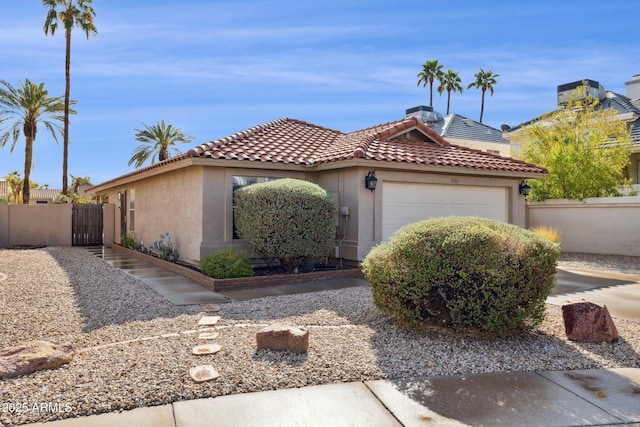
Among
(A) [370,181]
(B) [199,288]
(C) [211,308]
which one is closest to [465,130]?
(A) [370,181]

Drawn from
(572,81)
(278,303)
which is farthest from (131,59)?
(572,81)

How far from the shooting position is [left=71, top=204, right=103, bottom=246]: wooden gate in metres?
21.9

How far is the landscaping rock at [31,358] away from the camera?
4363 mm

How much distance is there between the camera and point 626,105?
23.4 meters

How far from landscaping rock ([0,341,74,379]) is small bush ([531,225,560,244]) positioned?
14503 mm

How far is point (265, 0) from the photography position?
35.3ft

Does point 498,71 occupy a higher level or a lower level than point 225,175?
→ higher

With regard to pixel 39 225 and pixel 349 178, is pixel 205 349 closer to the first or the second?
pixel 349 178

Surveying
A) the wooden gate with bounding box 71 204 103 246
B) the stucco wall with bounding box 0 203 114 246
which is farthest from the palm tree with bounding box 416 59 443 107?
the stucco wall with bounding box 0 203 114 246

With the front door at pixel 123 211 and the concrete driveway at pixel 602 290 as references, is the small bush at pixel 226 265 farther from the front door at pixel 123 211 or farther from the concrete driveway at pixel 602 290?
the front door at pixel 123 211

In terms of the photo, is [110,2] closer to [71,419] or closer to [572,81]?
[71,419]

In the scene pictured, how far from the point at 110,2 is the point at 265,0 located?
3.51m

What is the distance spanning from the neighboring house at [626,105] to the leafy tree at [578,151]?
32.9 inches

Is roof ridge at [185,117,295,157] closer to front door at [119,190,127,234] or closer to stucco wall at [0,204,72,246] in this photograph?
front door at [119,190,127,234]
